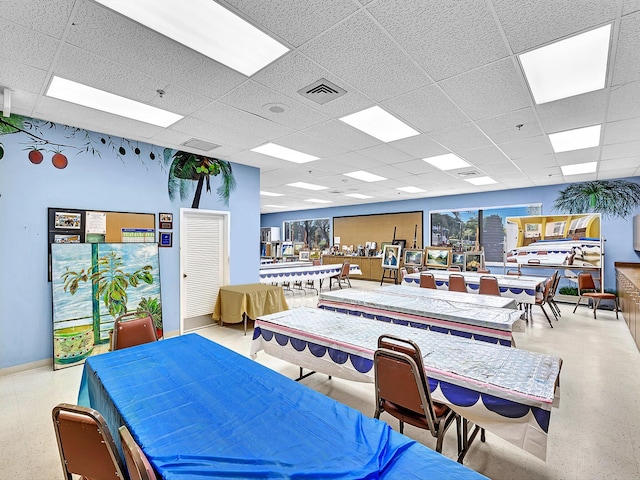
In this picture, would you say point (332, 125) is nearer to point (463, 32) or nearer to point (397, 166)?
point (463, 32)

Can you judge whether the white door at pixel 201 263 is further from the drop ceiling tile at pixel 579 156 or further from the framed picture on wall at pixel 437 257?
the framed picture on wall at pixel 437 257

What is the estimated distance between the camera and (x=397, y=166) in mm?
5797

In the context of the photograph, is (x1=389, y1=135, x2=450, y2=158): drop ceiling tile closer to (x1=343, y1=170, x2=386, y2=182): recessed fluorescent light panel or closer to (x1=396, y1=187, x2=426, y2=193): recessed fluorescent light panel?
(x1=343, y1=170, x2=386, y2=182): recessed fluorescent light panel

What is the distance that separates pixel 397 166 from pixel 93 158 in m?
4.72

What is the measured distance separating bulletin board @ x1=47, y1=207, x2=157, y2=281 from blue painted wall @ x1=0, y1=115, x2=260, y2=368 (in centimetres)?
8

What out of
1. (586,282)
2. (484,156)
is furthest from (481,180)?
(586,282)

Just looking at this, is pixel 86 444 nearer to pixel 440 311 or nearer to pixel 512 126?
pixel 440 311

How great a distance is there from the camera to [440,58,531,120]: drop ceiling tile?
101 inches

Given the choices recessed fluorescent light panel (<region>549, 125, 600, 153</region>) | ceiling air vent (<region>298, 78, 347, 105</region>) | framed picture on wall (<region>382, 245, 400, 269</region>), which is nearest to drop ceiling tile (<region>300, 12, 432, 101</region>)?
ceiling air vent (<region>298, 78, 347, 105</region>)

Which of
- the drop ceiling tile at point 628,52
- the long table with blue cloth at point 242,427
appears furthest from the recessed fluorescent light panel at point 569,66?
the long table with blue cloth at point 242,427

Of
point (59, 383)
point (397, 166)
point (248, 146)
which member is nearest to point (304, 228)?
point (397, 166)

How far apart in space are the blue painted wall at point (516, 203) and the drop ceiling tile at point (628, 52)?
5.82 m

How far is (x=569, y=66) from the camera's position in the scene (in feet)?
8.20

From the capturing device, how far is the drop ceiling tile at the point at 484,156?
15.6 feet
